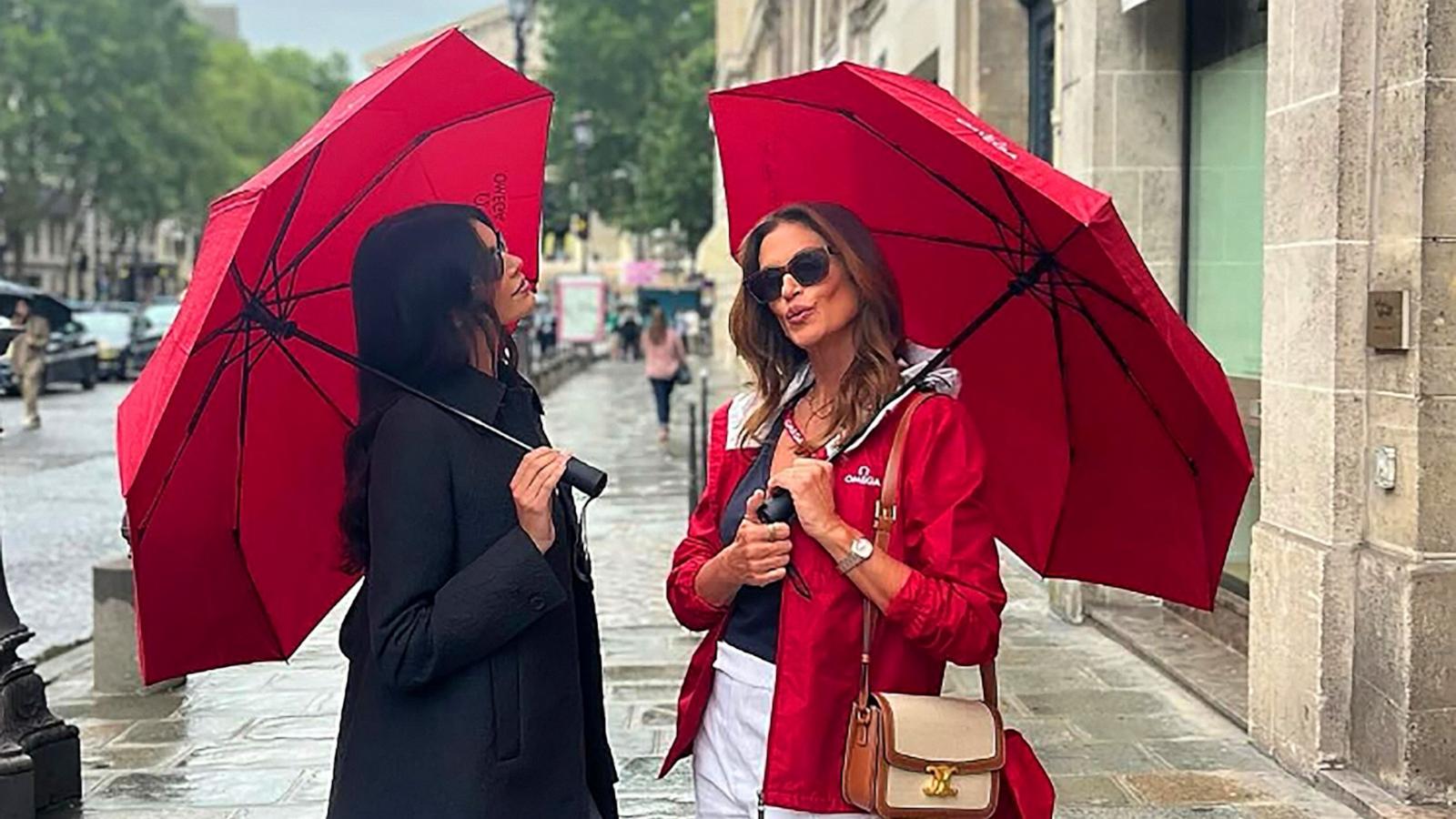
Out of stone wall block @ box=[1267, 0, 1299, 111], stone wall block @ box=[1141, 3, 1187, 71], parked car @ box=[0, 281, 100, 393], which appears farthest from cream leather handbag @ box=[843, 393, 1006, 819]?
parked car @ box=[0, 281, 100, 393]

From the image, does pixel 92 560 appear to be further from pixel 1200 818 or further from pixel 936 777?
pixel 936 777

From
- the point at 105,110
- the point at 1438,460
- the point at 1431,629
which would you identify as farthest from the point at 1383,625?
the point at 105,110

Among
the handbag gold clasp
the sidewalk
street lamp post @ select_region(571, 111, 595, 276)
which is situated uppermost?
street lamp post @ select_region(571, 111, 595, 276)

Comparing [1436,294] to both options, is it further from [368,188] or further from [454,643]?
[454,643]

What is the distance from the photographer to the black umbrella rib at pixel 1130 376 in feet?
9.73

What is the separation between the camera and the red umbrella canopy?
2.79 meters

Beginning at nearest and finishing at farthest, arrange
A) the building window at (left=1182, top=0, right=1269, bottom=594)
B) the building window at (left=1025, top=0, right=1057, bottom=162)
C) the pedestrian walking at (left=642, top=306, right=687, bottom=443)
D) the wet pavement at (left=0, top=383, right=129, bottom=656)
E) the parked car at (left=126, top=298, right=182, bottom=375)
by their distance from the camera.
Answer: the building window at (left=1182, top=0, right=1269, bottom=594)
the wet pavement at (left=0, top=383, right=129, bottom=656)
the building window at (left=1025, top=0, right=1057, bottom=162)
the pedestrian walking at (left=642, top=306, right=687, bottom=443)
the parked car at (left=126, top=298, right=182, bottom=375)

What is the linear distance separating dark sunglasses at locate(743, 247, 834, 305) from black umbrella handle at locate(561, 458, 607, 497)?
47 centimetres

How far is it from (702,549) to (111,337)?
35.9 meters

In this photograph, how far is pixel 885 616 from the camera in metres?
2.72

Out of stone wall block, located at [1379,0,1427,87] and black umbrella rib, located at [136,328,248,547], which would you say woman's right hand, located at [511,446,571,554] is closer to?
black umbrella rib, located at [136,328,248,547]

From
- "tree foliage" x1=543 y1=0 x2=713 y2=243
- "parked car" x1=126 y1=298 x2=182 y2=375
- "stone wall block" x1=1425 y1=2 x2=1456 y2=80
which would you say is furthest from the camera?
"tree foliage" x1=543 y1=0 x2=713 y2=243

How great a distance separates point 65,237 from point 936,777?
91.0m

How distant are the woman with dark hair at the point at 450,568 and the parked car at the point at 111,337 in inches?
1329
